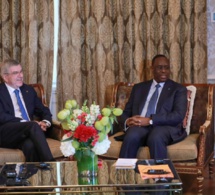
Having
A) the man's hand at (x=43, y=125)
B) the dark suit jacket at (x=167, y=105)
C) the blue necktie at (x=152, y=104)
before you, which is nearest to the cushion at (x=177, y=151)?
the dark suit jacket at (x=167, y=105)

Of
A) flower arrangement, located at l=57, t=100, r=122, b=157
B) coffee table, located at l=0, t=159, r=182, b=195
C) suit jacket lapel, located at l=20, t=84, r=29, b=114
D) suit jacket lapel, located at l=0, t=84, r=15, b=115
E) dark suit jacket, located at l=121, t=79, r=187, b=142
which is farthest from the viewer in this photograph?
suit jacket lapel, located at l=20, t=84, r=29, b=114

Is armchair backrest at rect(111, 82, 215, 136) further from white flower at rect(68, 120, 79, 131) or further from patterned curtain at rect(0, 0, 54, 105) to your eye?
white flower at rect(68, 120, 79, 131)

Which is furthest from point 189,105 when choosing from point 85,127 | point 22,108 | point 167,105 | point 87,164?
point 85,127

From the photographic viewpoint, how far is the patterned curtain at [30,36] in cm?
587

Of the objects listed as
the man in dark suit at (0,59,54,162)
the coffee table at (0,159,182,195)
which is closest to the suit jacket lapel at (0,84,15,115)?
the man in dark suit at (0,59,54,162)

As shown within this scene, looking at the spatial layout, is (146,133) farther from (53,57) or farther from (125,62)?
(53,57)

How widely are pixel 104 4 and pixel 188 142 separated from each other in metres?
1.98

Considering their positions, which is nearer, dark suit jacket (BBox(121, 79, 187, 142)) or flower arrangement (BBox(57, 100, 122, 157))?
flower arrangement (BBox(57, 100, 122, 157))

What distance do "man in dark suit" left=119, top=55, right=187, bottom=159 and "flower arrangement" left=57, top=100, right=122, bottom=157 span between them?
1.05 metres

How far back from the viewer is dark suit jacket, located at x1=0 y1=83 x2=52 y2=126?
5059 millimetres

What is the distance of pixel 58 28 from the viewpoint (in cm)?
595

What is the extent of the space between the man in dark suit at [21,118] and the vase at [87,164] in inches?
39.3

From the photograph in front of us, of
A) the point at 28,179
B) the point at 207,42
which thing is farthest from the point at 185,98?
the point at 28,179

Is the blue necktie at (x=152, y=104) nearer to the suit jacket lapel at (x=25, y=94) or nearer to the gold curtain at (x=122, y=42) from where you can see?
the gold curtain at (x=122, y=42)
